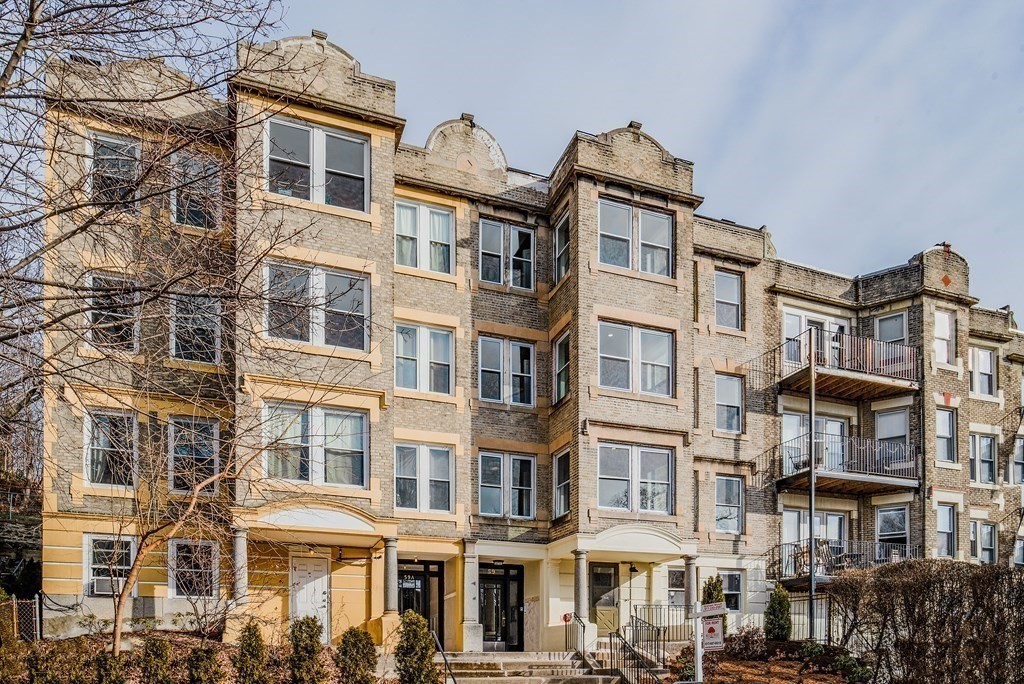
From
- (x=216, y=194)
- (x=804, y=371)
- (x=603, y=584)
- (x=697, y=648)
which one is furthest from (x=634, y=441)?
(x=216, y=194)

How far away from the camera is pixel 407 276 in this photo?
22062 mm

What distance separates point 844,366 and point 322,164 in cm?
1527

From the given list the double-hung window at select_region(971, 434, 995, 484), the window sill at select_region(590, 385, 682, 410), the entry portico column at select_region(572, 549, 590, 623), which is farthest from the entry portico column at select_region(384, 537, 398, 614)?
the double-hung window at select_region(971, 434, 995, 484)

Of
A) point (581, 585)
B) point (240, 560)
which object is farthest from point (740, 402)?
point (240, 560)

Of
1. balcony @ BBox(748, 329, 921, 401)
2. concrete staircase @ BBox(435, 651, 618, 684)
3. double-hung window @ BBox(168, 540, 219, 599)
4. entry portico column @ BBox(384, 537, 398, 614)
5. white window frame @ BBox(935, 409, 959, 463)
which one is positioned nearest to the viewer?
double-hung window @ BBox(168, 540, 219, 599)

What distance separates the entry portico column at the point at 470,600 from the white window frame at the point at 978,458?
1546 cm

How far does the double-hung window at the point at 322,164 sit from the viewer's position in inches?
773

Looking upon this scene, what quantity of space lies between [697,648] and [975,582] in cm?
490

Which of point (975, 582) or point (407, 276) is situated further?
point (407, 276)

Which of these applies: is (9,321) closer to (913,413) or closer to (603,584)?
(603,584)

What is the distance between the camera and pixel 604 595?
2283cm

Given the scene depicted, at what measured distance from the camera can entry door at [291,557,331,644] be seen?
19688mm

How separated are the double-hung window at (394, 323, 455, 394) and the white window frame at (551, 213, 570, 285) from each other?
3.12m

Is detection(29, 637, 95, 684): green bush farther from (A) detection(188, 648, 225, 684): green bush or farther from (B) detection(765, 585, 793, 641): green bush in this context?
(B) detection(765, 585, 793, 641): green bush
